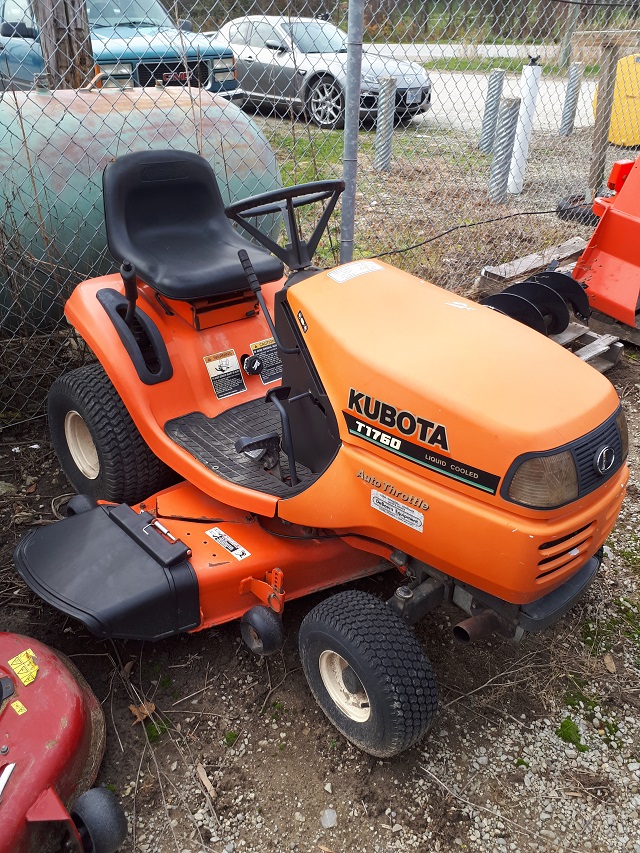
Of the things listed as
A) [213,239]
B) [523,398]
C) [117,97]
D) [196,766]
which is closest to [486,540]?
[523,398]

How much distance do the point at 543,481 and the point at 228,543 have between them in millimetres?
985

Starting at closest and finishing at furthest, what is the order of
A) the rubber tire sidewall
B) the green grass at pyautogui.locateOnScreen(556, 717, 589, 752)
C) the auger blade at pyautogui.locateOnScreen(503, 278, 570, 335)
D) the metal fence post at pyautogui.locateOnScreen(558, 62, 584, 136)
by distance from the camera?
the green grass at pyautogui.locateOnScreen(556, 717, 589, 752), the rubber tire sidewall, the auger blade at pyautogui.locateOnScreen(503, 278, 570, 335), the metal fence post at pyautogui.locateOnScreen(558, 62, 584, 136)

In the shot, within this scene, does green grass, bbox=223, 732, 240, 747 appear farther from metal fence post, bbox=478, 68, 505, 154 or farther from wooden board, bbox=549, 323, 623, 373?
metal fence post, bbox=478, 68, 505, 154

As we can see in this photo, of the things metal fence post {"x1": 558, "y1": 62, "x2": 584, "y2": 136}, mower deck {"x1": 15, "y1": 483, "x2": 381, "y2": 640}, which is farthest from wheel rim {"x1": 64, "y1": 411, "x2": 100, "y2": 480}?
metal fence post {"x1": 558, "y1": 62, "x2": 584, "y2": 136}

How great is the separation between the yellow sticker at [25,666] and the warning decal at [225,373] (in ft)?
3.61

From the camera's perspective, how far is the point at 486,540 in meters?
1.63

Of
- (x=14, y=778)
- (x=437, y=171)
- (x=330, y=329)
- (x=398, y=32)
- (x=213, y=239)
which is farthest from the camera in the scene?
(x=437, y=171)

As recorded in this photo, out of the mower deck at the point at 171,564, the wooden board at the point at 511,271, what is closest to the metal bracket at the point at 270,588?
the mower deck at the point at 171,564

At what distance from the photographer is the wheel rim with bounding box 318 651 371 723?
1940mm

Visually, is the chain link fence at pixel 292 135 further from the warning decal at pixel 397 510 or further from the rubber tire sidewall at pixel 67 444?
the warning decal at pixel 397 510

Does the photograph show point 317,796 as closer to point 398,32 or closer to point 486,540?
point 486,540

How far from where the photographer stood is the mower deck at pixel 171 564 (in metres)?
1.99

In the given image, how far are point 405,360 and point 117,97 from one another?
219 centimetres

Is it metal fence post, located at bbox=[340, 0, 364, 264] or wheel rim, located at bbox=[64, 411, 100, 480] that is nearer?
metal fence post, located at bbox=[340, 0, 364, 264]
